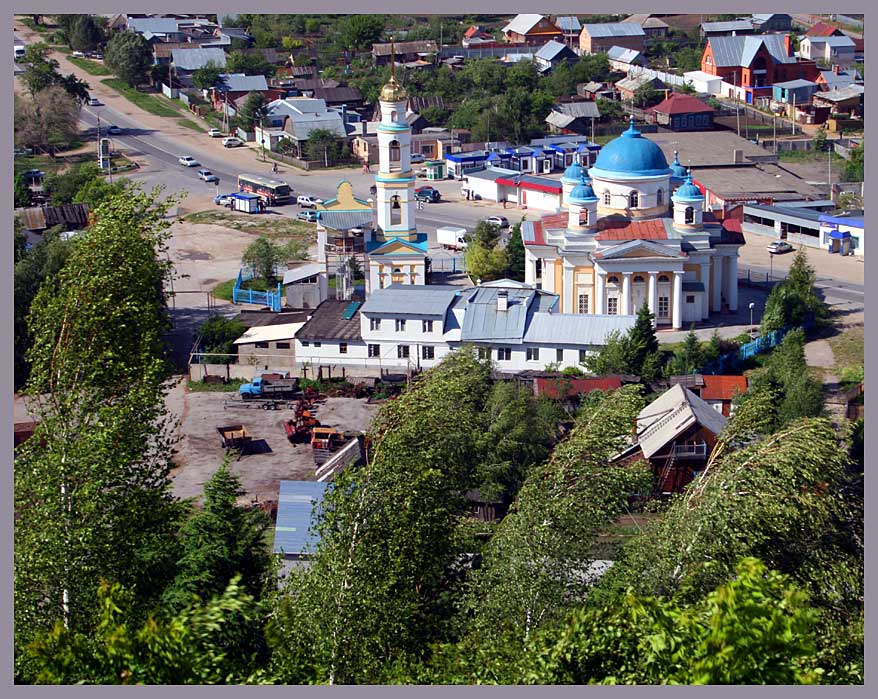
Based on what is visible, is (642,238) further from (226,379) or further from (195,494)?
(195,494)

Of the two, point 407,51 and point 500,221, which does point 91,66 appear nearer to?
point 407,51

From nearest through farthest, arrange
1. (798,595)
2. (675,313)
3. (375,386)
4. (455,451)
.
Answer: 1. (798,595)
2. (455,451)
3. (375,386)
4. (675,313)

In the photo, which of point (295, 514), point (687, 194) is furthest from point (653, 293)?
point (295, 514)

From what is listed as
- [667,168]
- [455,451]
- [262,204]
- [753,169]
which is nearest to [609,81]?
[753,169]

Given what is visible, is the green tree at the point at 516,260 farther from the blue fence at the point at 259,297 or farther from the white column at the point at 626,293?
the blue fence at the point at 259,297

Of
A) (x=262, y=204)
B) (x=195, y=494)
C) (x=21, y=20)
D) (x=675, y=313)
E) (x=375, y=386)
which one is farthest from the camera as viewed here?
(x=21, y=20)

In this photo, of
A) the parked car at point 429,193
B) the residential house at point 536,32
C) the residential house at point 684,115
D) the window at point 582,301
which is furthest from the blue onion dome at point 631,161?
the residential house at point 536,32
